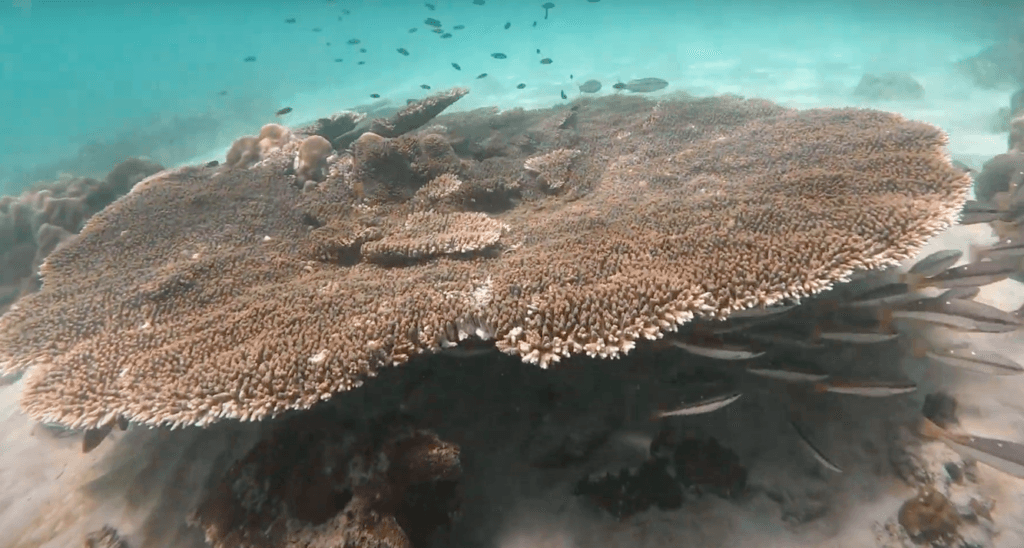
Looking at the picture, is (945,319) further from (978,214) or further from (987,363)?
(978,214)

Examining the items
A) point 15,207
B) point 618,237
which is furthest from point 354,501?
point 15,207

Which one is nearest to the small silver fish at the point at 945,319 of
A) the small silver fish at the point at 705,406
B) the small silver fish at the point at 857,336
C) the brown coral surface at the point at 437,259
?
the small silver fish at the point at 857,336

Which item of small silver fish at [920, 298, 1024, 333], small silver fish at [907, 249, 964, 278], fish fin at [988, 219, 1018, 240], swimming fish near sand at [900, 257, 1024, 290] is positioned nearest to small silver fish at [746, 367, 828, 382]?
small silver fish at [920, 298, 1024, 333]

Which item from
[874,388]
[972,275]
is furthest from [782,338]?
[972,275]

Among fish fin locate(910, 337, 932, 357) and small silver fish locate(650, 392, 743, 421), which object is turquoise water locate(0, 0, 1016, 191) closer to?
fish fin locate(910, 337, 932, 357)

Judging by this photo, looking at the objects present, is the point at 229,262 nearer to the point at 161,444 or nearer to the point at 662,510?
the point at 161,444

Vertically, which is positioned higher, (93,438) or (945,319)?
(945,319)

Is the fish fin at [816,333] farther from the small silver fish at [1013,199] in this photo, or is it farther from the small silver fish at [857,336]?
the small silver fish at [1013,199]
